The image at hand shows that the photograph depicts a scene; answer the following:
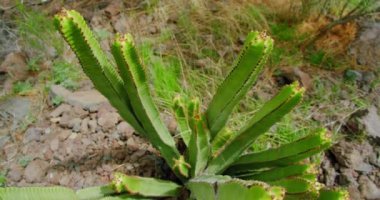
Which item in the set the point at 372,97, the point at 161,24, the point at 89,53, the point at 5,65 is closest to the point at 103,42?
the point at 161,24

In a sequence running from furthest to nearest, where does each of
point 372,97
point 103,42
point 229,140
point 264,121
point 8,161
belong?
point 103,42
point 372,97
point 8,161
point 229,140
point 264,121

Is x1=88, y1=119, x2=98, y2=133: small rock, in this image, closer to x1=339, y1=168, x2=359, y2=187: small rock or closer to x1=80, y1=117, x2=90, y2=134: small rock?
x1=80, y1=117, x2=90, y2=134: small rock

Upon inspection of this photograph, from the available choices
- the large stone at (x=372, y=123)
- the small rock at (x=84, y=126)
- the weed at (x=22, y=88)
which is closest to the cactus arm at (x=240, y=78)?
the small rock at (x=84, y=126)

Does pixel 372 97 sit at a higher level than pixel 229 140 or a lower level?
lower

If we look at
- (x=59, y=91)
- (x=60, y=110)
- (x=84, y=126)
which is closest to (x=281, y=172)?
(x=84, y=126)

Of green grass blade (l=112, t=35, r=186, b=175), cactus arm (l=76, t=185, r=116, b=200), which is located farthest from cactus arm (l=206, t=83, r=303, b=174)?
cactus arm (l=76, t=185, r=116, b=200)

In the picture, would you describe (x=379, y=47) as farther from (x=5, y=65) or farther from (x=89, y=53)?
(x=5, y=65)
